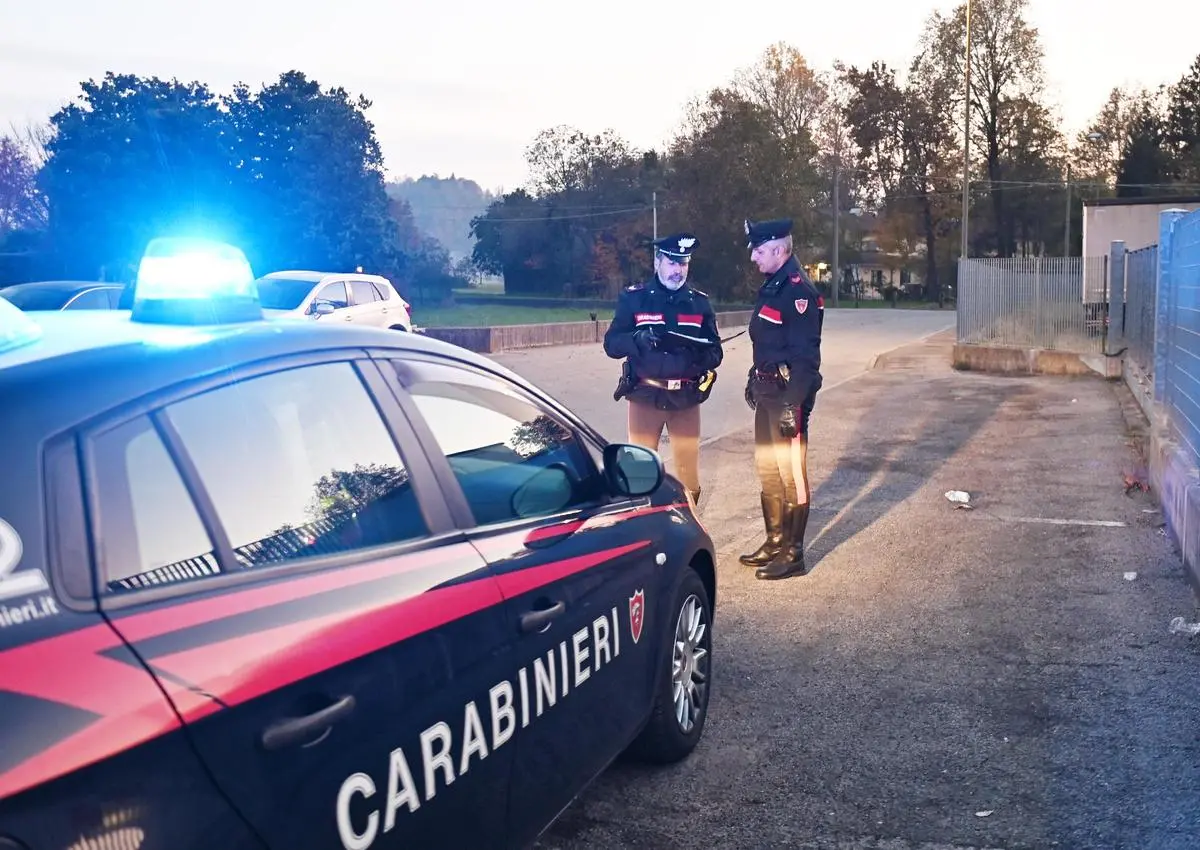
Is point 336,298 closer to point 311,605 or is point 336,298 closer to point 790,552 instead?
point 790,552

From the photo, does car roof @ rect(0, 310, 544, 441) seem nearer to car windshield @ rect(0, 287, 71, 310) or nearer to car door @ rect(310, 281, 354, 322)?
car windshield @ rect(0, 287, 71, 310)

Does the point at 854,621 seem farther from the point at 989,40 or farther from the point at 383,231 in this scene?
the point at 989,40

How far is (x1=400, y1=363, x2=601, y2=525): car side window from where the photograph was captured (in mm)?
2852

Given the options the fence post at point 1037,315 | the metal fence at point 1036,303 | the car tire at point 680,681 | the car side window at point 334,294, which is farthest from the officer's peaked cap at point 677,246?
the fence post at point 1037,315

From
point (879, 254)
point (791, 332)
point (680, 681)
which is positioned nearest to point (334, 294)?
point (791, 332)

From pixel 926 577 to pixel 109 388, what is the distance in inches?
211

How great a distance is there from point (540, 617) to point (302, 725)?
3.00ft

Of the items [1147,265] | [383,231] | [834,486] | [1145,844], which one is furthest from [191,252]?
[383,231]

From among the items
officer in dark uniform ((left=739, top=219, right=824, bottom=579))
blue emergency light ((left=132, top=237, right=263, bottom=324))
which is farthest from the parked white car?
blue emergency light ((left=132, top=237, right=263, bottom=324))

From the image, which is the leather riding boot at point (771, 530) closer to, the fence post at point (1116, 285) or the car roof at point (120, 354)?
the car roof at point (120, 354)

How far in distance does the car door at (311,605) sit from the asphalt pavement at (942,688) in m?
1.24

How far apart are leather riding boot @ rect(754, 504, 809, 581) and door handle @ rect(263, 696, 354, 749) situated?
4.62 metres

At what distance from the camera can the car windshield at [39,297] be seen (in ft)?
48.3

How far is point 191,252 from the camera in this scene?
9.42 ft
